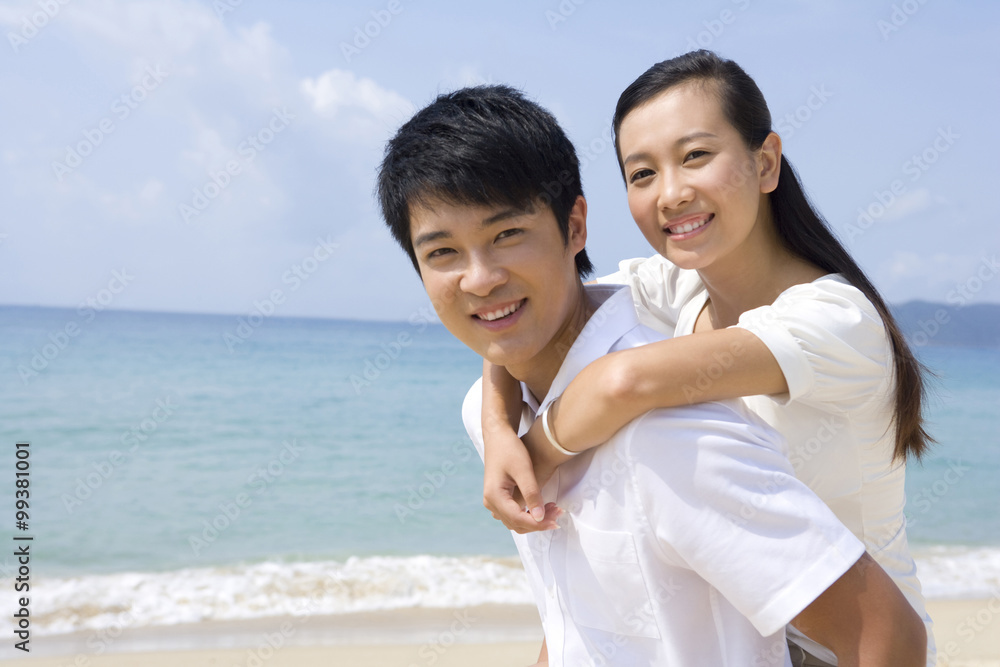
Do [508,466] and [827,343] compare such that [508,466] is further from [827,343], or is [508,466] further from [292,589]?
[292,589]

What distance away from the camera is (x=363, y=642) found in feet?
19.2

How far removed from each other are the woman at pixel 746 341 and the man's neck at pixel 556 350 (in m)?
0.11

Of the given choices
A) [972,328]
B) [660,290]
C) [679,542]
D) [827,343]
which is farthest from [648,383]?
[972,328]

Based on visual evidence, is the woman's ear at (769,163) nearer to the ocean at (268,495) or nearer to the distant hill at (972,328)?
the ocean at (268,495)

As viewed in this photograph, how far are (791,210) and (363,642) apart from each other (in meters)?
4.65

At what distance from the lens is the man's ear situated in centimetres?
186

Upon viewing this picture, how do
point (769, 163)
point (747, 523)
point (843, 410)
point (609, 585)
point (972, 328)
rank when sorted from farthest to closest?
point (972, 328) < point (769, 163) < point (843, 410) < point (609, 585) < point (747, 523)

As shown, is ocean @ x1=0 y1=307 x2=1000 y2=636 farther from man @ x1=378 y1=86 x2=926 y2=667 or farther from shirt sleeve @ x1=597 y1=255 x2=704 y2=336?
man @ x1=378 y1=86 x2=926 y2=667

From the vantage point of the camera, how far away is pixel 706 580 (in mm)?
1421

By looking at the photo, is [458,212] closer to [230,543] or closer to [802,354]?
[802,354]

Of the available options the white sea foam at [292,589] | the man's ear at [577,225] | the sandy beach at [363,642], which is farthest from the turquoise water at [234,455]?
the man's ear at [577,225]

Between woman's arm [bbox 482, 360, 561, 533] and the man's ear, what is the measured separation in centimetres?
37

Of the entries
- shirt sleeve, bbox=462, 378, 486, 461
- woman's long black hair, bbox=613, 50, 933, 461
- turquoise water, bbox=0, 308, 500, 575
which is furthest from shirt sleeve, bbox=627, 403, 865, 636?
turquoise water, bbox=0, 308, 500, 575

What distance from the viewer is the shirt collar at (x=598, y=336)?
5.65 ft
